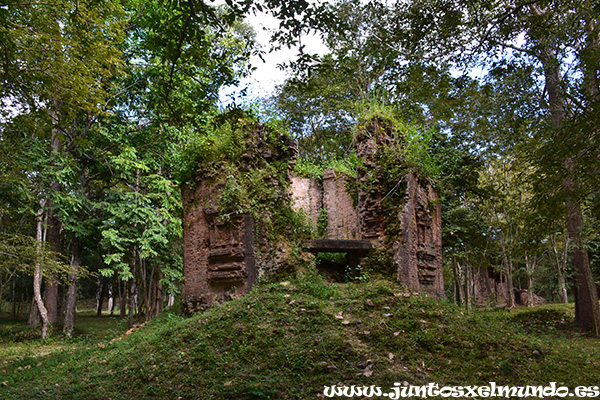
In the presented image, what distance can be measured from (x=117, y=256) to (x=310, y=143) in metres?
13.2

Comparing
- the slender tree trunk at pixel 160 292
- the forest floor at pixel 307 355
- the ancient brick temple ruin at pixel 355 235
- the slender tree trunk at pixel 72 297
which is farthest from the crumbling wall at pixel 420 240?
the slender tree trunk at pixel 72 297

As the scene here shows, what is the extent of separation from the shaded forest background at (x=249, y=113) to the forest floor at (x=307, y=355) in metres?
1.84

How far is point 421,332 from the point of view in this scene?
661cm

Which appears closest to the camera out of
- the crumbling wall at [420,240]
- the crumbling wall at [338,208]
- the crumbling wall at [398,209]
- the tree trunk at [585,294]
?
the crumbling wall at [420,240]

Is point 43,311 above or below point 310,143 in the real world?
below

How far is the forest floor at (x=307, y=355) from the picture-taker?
5402 mm

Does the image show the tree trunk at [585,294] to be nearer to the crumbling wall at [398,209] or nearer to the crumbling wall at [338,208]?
the crumbling wall at [398,209]

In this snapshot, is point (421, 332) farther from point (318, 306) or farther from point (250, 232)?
point (250, 232)

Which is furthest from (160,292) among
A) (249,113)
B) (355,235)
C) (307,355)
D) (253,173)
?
(307,355)

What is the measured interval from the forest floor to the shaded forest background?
1.84 m

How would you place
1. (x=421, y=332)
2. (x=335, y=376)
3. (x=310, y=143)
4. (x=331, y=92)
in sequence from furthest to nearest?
→ (x=310, y=143)
(x=331, y=92)
(x=421, y=332)
(x=335, y=376)

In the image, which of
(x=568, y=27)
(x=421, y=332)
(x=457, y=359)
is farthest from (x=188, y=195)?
(x=568, y=27)

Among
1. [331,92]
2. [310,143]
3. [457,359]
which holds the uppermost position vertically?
[331,92]

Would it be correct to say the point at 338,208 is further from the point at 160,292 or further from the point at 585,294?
the point at 160,292
